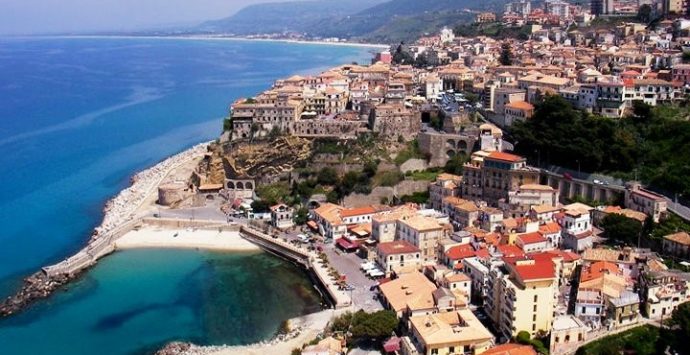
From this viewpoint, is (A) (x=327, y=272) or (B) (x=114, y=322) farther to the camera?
(A) (x=327, y=272)

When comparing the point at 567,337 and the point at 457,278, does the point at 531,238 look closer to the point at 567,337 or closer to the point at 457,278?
the point at 457,278

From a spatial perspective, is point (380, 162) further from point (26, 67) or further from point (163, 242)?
point (26, 67)

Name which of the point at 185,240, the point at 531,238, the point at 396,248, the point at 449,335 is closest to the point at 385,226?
the point at 396,248

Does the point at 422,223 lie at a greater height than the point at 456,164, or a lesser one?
lesser

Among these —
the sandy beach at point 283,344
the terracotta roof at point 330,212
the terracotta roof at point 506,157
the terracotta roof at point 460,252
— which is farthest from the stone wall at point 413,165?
the sandy beach at point 283,344

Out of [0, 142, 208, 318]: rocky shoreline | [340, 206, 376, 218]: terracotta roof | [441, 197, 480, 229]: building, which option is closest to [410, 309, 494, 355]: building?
[441, 197, 480, 229]: building

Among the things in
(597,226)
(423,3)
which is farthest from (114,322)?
(423,3)
